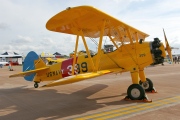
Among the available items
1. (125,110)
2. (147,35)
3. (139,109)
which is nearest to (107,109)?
(125,110)

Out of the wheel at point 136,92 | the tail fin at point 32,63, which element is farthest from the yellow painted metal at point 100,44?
the tail fin at point 32,63

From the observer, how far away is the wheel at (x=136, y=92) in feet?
22.6

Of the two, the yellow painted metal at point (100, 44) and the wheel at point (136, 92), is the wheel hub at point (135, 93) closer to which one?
the wheel at point (136, 92)

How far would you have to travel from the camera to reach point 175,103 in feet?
21.2

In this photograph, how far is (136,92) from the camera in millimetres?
7043

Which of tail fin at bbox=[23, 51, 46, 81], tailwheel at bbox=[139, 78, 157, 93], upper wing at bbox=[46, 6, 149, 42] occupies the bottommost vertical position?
tailwheel at bbox=[139, 78, 157, 93]

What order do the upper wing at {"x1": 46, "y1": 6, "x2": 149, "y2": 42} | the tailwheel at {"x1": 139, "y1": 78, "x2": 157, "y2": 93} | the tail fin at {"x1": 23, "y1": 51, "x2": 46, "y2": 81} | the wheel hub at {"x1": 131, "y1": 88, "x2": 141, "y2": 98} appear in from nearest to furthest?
the upper wing at {"x1": 46, "y1": 6, "x2": 149, "y2": 42}, the wheel hub at {"x1": 131, "y1": 88, "x2": 141, "y2": 98}, the tailwheel at {"x1": 139, "y1": 78, "x2": 157, "y2": 93}, the tail fin at {"x1": 23, "y1": 51, "x2": 46, "y2": 81}

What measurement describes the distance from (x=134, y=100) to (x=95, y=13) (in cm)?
358

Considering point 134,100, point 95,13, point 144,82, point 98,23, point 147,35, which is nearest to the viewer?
point 95,13

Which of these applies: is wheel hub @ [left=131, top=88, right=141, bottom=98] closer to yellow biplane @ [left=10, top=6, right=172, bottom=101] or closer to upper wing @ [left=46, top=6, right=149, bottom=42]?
yellow biplane @ [left=10, top=6, right=172, bottom=101]

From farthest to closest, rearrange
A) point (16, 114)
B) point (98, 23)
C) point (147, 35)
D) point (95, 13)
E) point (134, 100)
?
point (147, 35) → point (98, 23) → point (134, 100) → point (95, 13) → point (16, 114)

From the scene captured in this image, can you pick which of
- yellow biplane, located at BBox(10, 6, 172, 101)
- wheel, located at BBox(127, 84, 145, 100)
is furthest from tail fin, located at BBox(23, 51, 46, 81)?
wheel, located at BBox(127, 84, 145, 100)

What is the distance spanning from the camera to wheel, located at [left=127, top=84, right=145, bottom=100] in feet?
22.6

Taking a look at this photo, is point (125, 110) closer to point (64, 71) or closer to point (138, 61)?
point (138, 61)
